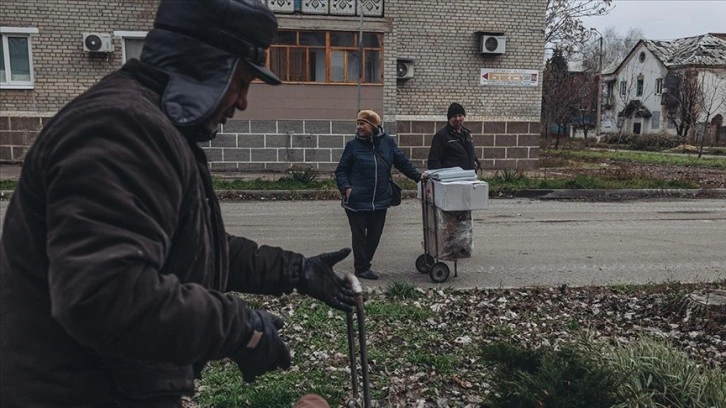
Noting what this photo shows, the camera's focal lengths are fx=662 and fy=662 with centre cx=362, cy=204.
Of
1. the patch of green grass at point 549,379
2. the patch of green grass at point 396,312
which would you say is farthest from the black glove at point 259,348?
the patch of green grass at point 396,312

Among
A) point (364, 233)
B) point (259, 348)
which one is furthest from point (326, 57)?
point (259, 348)

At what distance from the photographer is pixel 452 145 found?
349 inches

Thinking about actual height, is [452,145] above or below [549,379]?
above

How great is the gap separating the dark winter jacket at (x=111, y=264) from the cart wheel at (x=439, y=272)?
582 cm

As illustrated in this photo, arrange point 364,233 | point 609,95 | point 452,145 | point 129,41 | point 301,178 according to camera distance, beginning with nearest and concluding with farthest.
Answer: point 364,233, point 452,145, point 301,178, point 129,41, point 609,95

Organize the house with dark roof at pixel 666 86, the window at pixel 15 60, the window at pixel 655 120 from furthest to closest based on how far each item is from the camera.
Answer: the window at pixel 655 120 < the house with dark roof at pixel 666 86 < the window at pixel 15 60

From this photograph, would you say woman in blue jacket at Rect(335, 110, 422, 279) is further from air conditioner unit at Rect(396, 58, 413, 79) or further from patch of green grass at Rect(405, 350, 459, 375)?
air conditioner unit at Rect(396, 58, 413, 79)

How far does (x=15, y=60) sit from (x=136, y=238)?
19069 millimetres

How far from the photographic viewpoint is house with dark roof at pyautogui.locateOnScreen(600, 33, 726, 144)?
4869 cm

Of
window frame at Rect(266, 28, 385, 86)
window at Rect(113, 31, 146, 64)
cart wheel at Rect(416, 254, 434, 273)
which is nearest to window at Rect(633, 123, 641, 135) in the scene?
window frame at Rect(266, 28, 385, 86)

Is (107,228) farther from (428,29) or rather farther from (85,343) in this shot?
(428,29)

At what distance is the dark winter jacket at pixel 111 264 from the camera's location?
143 centimetres

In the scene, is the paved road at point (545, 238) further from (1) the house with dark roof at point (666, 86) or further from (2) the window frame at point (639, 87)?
(2) the window frame at point (639, 87)

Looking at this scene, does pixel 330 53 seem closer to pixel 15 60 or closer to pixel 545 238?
pixel 15 60
